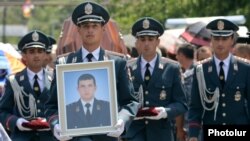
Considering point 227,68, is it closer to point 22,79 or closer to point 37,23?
point 22,79

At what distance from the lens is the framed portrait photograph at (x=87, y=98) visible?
10.7m

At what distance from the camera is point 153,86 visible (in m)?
13.5

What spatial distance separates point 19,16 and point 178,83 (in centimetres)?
9706

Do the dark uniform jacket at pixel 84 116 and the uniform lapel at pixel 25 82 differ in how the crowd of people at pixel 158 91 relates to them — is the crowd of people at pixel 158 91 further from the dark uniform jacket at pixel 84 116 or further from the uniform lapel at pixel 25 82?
the dark uniform jacket at pixel 84 116

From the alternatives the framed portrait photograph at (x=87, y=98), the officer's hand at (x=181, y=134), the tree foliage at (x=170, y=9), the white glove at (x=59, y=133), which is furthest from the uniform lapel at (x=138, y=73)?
the tree foliage at (x=170, y=9)

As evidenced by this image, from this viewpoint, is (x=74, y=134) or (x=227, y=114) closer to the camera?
(x=74, y=134)

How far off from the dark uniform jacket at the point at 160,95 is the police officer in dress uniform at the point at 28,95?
3.33 feet

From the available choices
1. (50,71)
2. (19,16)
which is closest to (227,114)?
(50,71)

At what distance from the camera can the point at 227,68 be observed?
42.8 feet

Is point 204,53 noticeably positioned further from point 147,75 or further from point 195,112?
point 195,112

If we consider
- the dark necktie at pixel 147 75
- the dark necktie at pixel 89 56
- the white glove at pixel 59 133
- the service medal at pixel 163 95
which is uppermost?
the dark necktie at pixel 89 56

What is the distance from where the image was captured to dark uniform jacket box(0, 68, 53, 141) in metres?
13.2

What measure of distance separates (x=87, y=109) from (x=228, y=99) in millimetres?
2686

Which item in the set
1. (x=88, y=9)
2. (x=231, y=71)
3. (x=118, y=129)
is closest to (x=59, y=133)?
(x=118, y=129)
